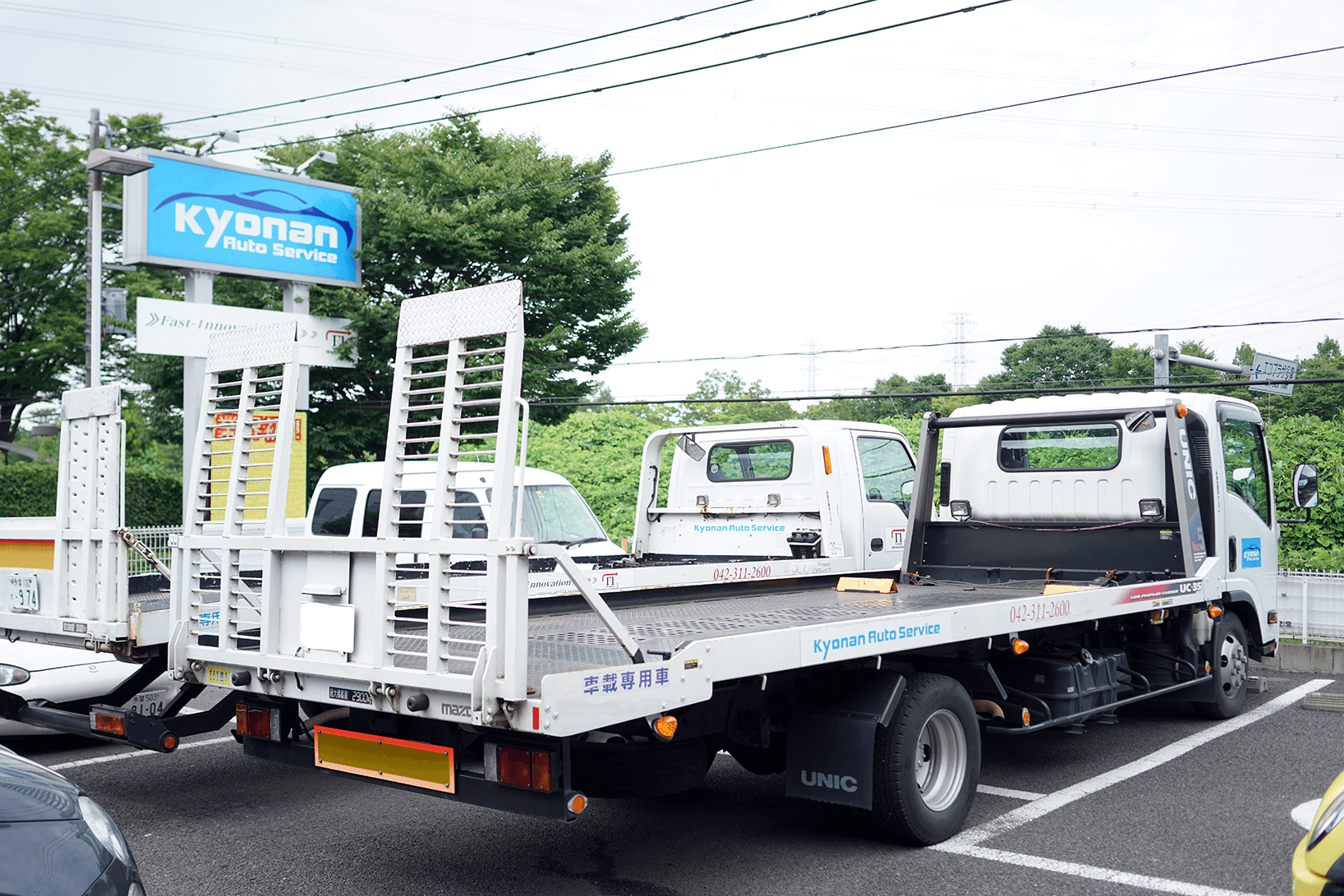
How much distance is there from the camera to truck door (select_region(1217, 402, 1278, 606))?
27.0ft

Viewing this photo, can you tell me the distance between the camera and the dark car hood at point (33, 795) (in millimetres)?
3162

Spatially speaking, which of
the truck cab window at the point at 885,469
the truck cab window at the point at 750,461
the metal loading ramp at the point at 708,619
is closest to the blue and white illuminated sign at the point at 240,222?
the truck cab window at the point at 750,461

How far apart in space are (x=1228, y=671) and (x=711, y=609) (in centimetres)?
416

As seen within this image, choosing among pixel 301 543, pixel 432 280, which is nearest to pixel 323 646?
pixel 301 543

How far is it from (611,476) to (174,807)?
53.3 ft

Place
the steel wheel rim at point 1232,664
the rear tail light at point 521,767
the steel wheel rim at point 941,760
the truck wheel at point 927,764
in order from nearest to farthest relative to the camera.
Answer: the rear tail light at point 521,767, the truck wheel at point 927,764, the steel wheel rim at point 941,760, the steel wheel rim at point 1232,664

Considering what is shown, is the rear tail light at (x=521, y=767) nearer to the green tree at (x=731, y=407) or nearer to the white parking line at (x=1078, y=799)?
the white parking line at (x=1078, y=799)

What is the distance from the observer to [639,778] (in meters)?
4.34

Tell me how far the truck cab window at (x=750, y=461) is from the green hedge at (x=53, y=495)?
17.9 m

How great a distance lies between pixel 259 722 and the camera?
4859 mm

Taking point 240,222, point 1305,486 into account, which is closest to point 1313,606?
point 1305,486

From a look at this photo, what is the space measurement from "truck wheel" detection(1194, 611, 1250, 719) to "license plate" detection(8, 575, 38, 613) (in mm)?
7579

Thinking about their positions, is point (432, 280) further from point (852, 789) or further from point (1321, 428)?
point (852, 789)

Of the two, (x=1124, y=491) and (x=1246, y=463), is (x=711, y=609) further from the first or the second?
(x=1246, y=463)
